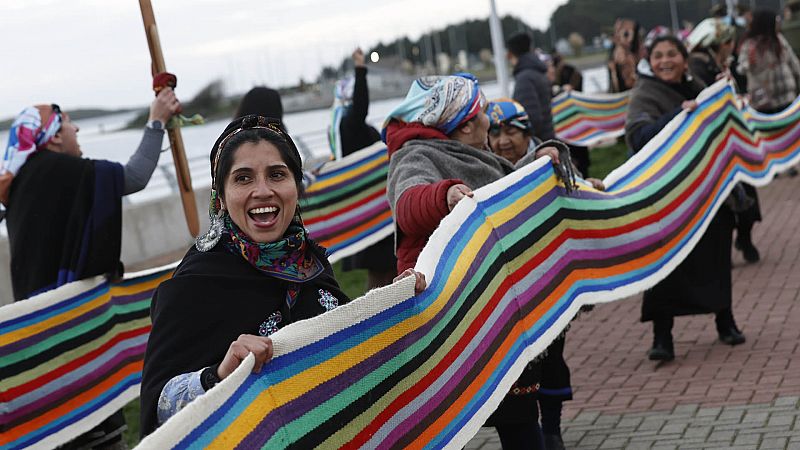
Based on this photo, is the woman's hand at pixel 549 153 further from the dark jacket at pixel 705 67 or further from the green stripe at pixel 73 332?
the dark jacket at pixel 705 67

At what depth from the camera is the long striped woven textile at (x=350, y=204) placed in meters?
10.1

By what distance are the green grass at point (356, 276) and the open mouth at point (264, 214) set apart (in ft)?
13.0

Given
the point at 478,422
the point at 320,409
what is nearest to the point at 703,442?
the point at 478,422

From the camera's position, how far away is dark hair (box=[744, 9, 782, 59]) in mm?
14711

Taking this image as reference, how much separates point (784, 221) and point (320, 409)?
36.1 feet

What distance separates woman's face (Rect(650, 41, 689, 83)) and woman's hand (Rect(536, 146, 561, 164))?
235cm

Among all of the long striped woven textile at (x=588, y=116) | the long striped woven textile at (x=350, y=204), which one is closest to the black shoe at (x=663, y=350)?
the long striped woven textile at (x=350, y=204)

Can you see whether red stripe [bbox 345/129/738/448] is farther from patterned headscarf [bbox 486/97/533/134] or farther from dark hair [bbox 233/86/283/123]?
dark hair [bbox 233/86/283/123]

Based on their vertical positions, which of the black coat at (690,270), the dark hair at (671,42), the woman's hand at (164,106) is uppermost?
the woman's hand at (164,106)

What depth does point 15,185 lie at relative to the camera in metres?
6.99

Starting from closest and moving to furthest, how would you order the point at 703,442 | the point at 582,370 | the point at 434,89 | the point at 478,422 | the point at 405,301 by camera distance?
the point at 405,301, the point at 478,422, the point at 434,89, the point at 703,442, the point at 582,370

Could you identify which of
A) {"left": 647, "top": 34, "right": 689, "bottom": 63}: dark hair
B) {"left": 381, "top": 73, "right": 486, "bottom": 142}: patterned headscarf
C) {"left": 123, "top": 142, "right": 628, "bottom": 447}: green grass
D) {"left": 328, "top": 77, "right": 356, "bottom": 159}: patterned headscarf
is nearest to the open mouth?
{"left": 381, "top": 73, "right": 486, "bottom": 142}: patterned headscarf

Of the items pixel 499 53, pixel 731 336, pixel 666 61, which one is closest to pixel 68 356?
pixel 666 61

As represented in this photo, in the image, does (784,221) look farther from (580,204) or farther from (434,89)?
(434,89)
